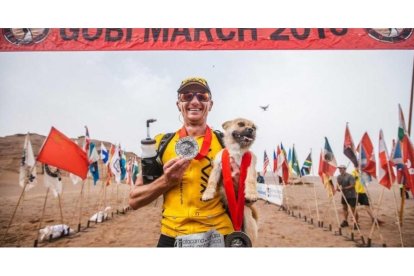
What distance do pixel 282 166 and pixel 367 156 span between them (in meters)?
1.48

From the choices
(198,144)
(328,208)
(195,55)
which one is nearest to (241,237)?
(198,144)

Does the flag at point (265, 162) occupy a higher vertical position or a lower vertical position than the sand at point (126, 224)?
higher

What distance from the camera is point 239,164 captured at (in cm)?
475

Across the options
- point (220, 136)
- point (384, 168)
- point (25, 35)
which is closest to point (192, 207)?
point (220, 136)

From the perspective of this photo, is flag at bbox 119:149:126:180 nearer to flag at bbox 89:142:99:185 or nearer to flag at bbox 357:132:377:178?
flag at bbox 89:142:99:185

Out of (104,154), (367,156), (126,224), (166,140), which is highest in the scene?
(166,140)

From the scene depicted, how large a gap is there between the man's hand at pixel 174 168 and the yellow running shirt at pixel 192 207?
170 mm

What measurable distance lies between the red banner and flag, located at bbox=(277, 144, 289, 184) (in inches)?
73.9

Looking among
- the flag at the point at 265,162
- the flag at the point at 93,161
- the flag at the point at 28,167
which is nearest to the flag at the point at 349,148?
the flag at the point at 265,162

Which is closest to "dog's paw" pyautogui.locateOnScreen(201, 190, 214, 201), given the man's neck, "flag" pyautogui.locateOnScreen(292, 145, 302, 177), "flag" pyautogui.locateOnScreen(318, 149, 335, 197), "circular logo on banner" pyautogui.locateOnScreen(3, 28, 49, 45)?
the man's neck

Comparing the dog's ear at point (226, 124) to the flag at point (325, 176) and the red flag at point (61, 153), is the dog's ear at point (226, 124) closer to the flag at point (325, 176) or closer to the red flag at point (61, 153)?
the flag at point (325, 176)

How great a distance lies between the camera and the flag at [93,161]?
561 cm

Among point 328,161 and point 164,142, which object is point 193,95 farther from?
point 328,161

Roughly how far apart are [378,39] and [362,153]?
81.3 inches
